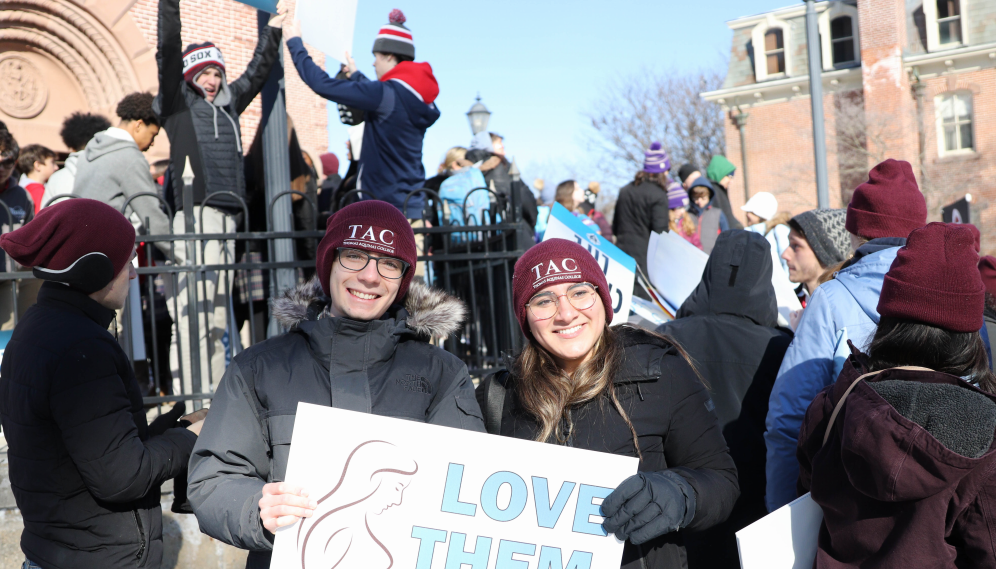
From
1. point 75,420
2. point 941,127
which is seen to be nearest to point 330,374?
point 75,420

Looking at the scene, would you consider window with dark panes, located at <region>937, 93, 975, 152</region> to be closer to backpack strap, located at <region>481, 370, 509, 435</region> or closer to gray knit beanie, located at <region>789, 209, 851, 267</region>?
gray knit beanie, located at <region>789, 209, 851, 267</region>

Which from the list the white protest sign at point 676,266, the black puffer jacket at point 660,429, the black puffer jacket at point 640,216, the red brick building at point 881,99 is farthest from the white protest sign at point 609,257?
the red brick building at point 881,99

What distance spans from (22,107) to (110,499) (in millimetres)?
9677

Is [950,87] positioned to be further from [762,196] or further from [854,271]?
[854,271]

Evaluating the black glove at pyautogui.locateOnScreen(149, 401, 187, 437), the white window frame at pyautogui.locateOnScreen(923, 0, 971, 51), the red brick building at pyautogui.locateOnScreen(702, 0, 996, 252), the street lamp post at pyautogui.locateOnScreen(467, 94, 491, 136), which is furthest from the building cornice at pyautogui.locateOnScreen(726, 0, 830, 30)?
the black glove at pyautogui.locateOnScreen(149, 401, 187, 437)

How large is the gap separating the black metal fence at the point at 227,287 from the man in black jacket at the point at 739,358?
1.73 m

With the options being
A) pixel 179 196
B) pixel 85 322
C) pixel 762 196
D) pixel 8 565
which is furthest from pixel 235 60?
pixel 85 322

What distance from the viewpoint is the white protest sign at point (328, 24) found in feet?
15.3

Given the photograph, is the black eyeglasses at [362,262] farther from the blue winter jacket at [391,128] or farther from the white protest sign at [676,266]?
the blue winter jacket at [391,128]

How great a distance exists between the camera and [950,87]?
95.7 ft

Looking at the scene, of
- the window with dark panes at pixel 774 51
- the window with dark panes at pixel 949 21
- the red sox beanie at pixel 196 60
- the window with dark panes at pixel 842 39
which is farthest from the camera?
the window with dark panes at pixel 774 51

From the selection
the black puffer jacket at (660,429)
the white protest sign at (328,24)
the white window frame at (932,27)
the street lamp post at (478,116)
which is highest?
the white window frame at (932,27)

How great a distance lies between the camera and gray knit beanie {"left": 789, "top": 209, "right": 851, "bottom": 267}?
3.54 meters

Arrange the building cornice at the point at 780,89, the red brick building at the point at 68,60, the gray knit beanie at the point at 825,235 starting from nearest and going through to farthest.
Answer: the gray knit beanie at the point at 825,235, the red brick building at the point at 68,60, the building cornice at the point at 780,89
